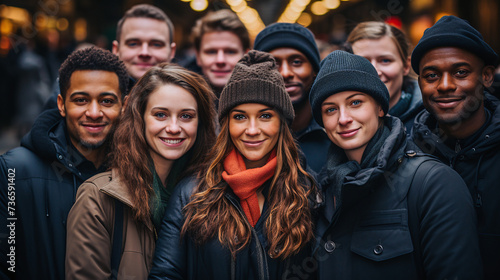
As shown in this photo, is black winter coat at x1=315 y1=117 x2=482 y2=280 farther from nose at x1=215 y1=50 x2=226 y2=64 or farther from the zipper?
nose at x1=215 y1=50 x2=226 y2=64

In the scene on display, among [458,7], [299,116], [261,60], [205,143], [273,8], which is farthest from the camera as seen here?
[273,8]

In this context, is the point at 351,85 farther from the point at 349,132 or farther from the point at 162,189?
the point at 162,189

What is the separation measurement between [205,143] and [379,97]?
1.45 meters

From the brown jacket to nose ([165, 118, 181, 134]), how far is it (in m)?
0.52

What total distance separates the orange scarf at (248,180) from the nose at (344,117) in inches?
22.2

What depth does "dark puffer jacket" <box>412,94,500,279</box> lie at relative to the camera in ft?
8.27

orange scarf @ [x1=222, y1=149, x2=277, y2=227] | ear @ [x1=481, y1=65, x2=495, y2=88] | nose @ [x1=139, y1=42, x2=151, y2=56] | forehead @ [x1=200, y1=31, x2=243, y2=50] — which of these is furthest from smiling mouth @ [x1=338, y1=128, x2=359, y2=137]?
nose @ [x1=139, y1=42, x2=151, y2=56]

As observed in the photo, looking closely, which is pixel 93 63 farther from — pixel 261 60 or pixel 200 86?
pixel 261 60

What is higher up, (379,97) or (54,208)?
(379,97)

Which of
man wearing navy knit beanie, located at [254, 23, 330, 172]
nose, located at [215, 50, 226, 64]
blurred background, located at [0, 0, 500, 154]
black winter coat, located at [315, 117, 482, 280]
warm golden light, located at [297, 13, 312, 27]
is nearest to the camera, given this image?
black winter coat, located at [315, 117, 482, 280]

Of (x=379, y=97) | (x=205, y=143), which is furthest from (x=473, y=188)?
(x=205, y=143)

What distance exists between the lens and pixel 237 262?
2.60 metres

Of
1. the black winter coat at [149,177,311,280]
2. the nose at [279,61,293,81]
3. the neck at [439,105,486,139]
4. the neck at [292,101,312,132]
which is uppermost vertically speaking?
the nose at [279,61,293,81]

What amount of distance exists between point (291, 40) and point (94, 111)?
196 cm
